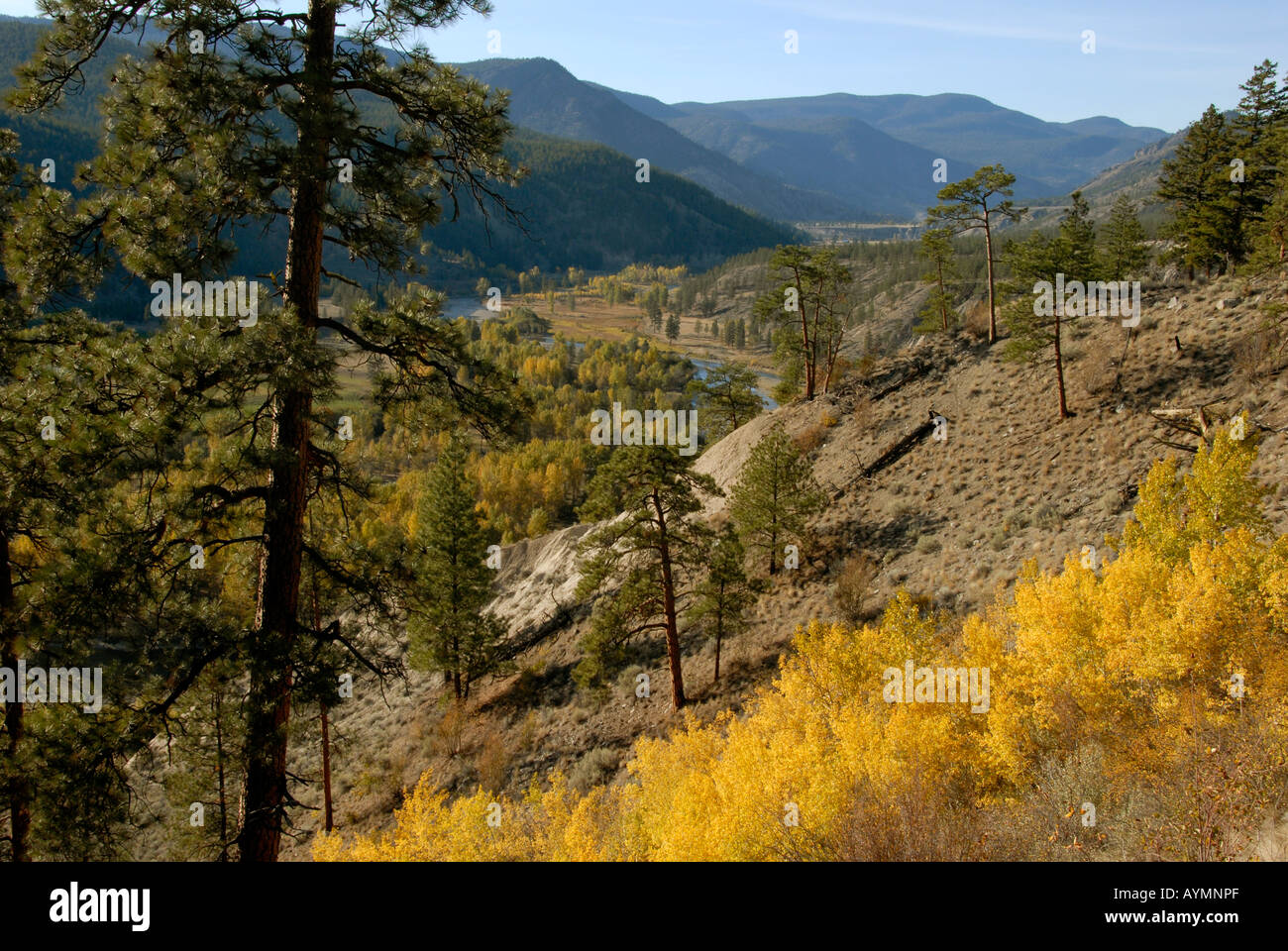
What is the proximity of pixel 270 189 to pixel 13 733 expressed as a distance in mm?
6390

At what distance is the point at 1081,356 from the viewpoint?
2844 centimetres

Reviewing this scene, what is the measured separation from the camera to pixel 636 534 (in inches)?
756

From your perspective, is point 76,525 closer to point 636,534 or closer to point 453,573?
point 636,534

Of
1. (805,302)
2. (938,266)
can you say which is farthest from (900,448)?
(938,266)

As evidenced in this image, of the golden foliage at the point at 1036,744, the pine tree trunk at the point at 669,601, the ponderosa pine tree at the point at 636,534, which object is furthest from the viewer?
the pine tree trunk at the point at 669,601

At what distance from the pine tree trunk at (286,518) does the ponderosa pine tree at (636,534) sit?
12244 millimetres

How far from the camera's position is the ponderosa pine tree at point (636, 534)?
18766 mm

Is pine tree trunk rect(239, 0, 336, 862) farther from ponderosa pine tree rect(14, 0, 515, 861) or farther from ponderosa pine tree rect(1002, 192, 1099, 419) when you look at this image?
ponderosa pine tree rect(1002, 192, 1099, 419)

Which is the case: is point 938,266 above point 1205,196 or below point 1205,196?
below

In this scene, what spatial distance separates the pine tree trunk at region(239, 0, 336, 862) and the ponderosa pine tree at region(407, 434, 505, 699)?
790 inches

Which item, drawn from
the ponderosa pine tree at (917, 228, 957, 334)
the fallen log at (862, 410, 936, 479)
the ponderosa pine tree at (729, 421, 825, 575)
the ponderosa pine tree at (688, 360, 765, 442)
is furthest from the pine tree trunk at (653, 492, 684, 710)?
the ponderosa pine tree at (688, 360, 765, 442)

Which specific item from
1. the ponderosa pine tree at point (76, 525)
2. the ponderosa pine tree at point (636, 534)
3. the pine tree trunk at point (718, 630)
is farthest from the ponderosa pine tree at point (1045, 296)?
Result: the ponderosa pine tree at point (76, 525)

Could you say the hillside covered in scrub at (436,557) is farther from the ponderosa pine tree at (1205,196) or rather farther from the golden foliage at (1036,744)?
the ponderosa pine tree at (1205,196)
